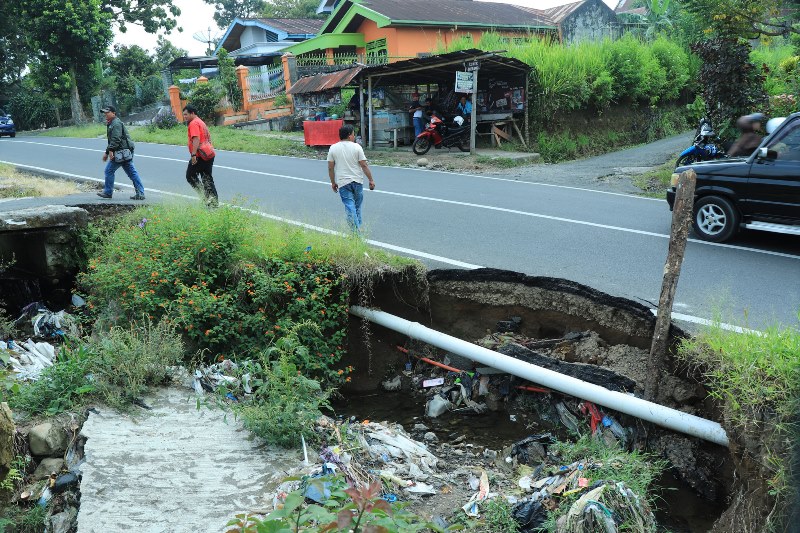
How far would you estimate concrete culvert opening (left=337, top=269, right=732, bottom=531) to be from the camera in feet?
16.7

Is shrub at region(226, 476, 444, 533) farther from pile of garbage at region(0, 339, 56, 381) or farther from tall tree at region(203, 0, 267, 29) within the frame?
tall tree at region(203, 0, 267, 29)

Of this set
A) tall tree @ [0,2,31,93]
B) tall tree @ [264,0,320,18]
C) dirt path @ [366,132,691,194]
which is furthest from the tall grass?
tall tree @ [0,2,31,93]

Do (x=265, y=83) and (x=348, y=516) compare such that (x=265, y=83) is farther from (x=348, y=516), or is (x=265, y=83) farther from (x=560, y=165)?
(x=348, y=516)

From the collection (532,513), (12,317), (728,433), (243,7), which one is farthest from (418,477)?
(243,7)

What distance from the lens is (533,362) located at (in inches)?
237

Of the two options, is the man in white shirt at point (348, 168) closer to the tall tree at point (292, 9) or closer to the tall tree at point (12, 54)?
the tall tree at point (12, 54)

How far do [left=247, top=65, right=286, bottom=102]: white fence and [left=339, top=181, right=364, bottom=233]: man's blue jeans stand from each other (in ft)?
75.7

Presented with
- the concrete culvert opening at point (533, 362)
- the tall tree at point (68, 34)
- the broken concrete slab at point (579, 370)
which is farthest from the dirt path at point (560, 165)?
the tall tree at point (68, 34)

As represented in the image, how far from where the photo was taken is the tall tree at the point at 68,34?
107 feet

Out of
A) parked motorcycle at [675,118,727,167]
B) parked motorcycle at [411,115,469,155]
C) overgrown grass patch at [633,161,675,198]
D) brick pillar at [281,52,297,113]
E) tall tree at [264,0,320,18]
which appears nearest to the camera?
parked motorcycle at [675,118,727,167]

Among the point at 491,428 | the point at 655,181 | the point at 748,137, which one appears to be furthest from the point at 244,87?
the point at 491,428

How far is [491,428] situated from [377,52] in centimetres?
2650

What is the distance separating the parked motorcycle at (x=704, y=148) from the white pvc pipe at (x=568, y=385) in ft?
28.2

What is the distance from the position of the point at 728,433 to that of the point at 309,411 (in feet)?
9.61
